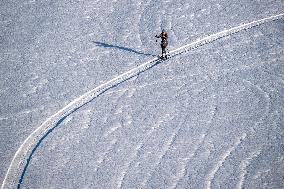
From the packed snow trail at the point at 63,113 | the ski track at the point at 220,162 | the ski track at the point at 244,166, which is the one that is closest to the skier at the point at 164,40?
the packed snow trail at the point at 63,113

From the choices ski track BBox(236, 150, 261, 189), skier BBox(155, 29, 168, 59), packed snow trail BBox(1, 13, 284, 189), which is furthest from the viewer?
skier BBox(155, 29, 168, 59)

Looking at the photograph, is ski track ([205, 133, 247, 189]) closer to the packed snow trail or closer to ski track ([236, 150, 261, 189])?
ski track ([236, 150, 261, 189])

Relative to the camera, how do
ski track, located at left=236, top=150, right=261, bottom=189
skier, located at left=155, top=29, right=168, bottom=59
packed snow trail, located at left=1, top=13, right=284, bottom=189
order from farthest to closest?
skier, located at left=155, top=29, right=168, bottom=59 < packed snow trail, located at left=1, top=13, right=284, bottom=189 < ski track, located at left=236, top=150, right=261, bottom=189

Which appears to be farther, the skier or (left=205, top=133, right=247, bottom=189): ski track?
the skier

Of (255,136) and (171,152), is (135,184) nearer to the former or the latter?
(171,152)

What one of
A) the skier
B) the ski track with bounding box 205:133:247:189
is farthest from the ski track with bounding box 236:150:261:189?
the skier

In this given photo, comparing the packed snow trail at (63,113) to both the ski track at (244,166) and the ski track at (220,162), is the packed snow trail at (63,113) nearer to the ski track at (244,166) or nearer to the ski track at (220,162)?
the ski track at (220,162)

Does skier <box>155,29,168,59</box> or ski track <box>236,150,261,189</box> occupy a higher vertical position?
skier <box>155,29,168,59</box>

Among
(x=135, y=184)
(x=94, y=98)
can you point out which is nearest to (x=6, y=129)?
(x=94, y=98)

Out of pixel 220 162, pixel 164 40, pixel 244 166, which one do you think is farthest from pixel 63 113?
pixel 244 166

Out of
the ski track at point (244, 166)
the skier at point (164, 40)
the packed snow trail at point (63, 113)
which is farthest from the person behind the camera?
the skier at point (164, 40)
